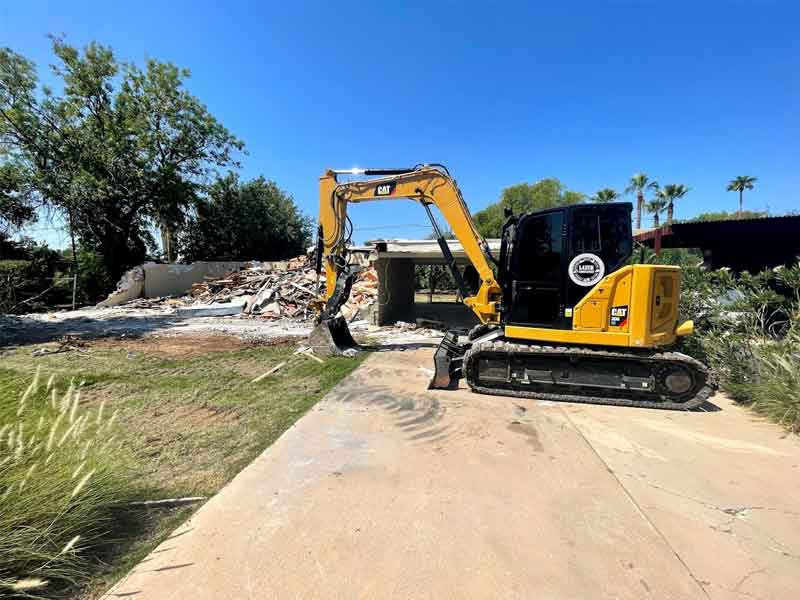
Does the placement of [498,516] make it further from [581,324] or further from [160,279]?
[160,279]

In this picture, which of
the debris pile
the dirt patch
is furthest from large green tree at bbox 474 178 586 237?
the dirt patch

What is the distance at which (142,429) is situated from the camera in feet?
14.4

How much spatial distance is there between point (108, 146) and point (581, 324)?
24.8 metres

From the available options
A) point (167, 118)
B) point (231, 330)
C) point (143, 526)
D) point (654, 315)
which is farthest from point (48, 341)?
point (167, 118)

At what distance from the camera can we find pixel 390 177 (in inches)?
290

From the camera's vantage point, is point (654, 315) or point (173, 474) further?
point (654, 315)

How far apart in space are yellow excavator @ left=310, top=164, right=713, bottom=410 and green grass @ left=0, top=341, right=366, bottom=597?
2.79 meters

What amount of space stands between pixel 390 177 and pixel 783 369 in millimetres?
6506

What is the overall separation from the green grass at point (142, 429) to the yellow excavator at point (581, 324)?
279 cm

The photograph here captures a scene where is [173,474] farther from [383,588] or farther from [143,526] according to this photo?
[383,588]

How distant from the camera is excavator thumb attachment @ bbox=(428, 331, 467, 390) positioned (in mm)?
6039

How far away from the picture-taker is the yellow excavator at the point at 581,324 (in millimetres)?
5160

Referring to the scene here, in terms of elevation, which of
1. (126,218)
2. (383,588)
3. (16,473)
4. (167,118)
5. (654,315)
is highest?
(167,118)

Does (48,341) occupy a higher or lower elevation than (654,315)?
lower
